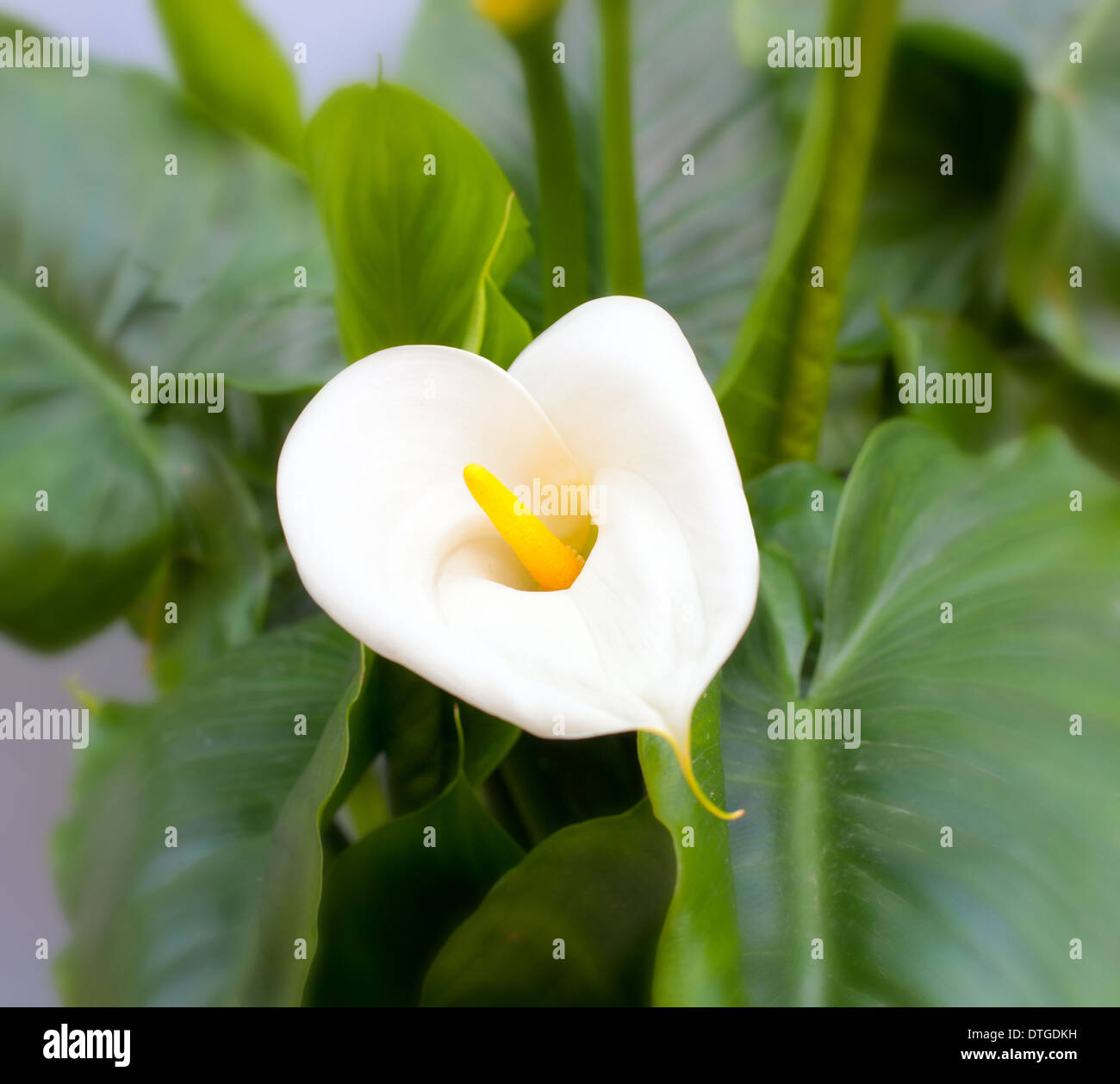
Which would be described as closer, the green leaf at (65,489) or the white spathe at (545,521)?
the white spathe at (545,521)

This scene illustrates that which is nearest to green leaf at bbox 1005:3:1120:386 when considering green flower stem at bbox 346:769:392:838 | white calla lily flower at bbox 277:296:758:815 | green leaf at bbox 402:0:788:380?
green leaf at bbox 402:0:788:380

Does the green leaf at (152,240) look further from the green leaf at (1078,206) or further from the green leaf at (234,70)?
the green leaf at (1078,206)

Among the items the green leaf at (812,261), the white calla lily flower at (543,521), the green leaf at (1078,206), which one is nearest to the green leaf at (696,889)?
the white calla lily flower at (543,521)

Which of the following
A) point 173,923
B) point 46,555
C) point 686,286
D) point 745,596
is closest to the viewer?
point 745,596

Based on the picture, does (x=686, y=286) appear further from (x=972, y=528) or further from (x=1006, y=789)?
(x=1006, y=789)

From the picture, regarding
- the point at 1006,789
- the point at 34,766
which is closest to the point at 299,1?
the point at 34,766

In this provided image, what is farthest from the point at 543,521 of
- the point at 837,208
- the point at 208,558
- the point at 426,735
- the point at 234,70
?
the point at 234,70
